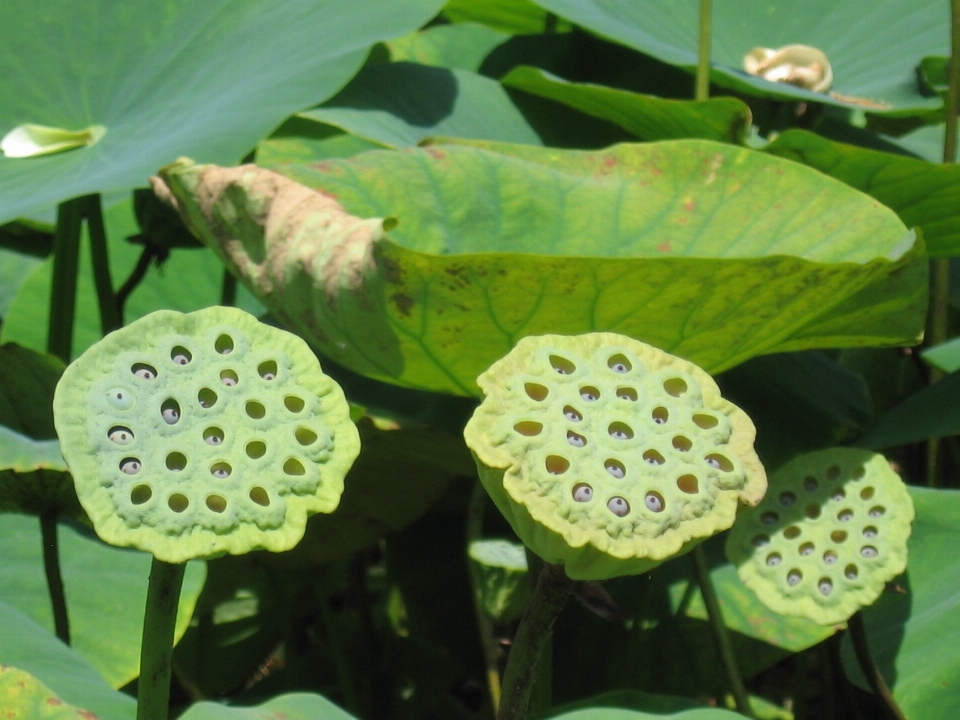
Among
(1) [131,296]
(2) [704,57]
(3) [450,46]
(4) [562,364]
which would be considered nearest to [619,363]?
(4) [562,364]

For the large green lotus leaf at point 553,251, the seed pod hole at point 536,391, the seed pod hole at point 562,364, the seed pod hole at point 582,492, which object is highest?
the seed pod hole at point 562,364

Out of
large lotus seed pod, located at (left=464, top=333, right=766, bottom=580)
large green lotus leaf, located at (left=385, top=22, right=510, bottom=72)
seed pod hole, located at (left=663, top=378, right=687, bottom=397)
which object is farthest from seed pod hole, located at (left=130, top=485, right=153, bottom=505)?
large green lotus leaf, located at (left=385, top=22, right=510, bottom=72)

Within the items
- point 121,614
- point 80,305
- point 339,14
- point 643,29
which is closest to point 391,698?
point 121,614

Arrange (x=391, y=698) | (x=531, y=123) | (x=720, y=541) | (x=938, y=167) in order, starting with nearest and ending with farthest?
(x=938, y=167)
(x=720, y=541)
(x=391, y=698)
(x=531, y=123)

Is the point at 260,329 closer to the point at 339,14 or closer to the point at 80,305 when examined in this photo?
the point at 339,14

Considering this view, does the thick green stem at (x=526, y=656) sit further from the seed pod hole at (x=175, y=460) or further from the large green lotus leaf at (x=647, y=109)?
the large green lotus leaf at (x=647, y=109)

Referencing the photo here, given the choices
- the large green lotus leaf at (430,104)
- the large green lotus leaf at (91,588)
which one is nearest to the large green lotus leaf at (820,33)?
the large green lotus leaf at (430,104)
